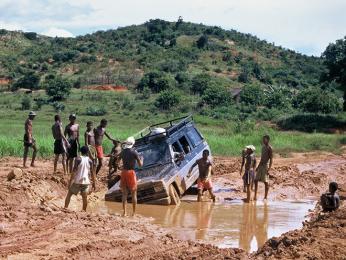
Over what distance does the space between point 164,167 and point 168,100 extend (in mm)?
32892

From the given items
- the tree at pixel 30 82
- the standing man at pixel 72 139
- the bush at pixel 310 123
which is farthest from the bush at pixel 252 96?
the standing man at pixel 72 139

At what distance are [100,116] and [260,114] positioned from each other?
12276 mm

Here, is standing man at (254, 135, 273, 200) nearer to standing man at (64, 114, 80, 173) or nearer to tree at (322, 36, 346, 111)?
standing man at (64, 114, 80, 173)

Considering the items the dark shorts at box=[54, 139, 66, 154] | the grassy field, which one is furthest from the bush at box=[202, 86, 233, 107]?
the dark shorts at box=[54, 139, 66, 154]

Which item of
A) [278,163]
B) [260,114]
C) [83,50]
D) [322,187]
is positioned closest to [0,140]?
[278,163]

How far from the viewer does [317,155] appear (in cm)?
2439

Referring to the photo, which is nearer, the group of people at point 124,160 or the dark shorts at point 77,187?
the dark shorts at point 77,187

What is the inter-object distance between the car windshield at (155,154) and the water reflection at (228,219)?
1.14 meters

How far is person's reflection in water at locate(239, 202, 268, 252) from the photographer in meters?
9.76

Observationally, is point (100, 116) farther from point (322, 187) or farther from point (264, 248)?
point (264, 248)

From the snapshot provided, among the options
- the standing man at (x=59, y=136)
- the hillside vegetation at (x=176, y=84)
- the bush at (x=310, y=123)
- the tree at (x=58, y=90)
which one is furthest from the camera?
the tree at (x=58, y=90)

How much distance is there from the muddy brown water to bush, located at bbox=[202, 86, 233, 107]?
3452 centimetres

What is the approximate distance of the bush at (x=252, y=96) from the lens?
50.1m

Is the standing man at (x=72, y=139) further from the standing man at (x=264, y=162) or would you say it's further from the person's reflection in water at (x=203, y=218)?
the standing man at (x=264, y=162)
